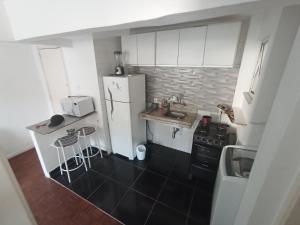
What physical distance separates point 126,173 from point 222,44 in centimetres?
247

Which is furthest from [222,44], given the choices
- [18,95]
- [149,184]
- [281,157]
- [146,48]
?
[18,95]

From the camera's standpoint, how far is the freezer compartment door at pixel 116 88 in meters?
2.40

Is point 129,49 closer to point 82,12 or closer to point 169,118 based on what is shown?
point 169,118

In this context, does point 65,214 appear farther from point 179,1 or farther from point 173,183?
point 179,1

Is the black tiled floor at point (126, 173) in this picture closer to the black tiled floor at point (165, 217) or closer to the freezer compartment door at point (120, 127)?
the freezer compartment door at point (120, 127)

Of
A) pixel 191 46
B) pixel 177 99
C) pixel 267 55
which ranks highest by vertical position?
pixel 191 46

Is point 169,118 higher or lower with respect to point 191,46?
lower

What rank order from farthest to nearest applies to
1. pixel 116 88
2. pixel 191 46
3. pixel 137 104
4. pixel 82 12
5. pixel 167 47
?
1. pixel 137 104
2. pixel 116 88
3. pixel 167 47
4. pixel 191 46
5. pixel 82 12

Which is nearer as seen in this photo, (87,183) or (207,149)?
(207,149)

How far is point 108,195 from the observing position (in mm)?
2174

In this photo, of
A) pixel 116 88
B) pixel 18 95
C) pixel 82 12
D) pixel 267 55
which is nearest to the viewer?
pixel 82 12

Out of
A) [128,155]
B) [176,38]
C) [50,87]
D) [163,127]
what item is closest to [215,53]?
[176,38]

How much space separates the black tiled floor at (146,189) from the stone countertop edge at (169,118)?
0.86 metres

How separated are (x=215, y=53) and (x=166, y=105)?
1216 millimetres
